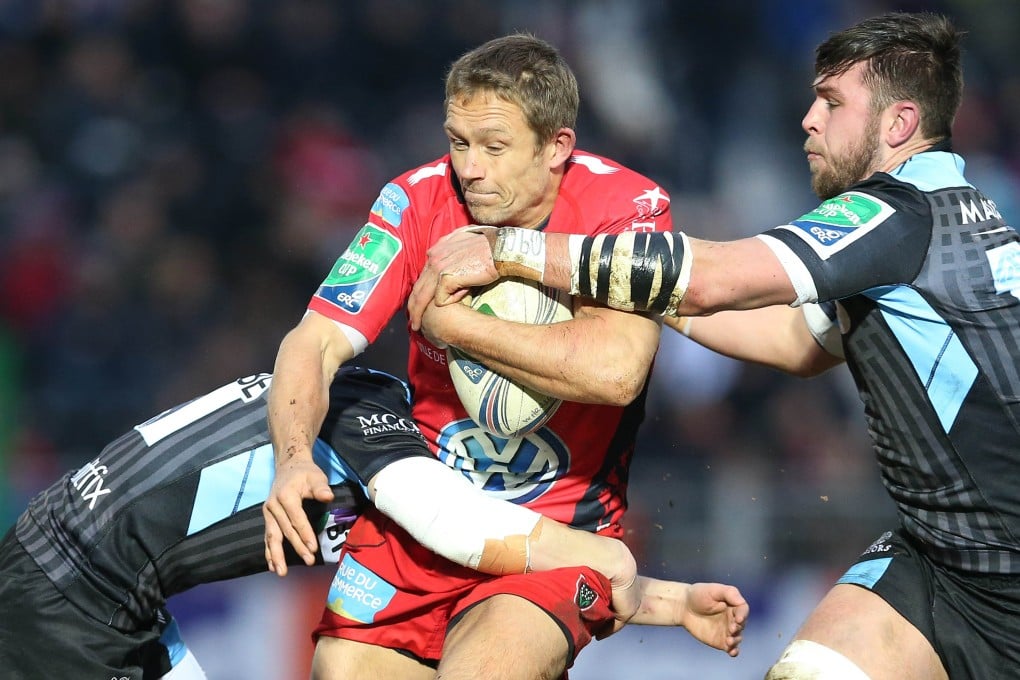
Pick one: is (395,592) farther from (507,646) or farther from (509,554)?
(507,646)

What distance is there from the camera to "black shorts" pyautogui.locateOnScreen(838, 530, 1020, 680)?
393 cm

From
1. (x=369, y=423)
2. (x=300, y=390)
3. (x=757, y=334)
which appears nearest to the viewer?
(x=300, y=390)

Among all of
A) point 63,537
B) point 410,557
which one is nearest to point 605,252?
point 410,557

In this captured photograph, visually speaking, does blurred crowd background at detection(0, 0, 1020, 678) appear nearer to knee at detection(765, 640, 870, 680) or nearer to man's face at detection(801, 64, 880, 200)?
knee at detection(765, 640, 870, 680)

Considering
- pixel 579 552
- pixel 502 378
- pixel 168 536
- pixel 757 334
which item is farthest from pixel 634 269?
pixel 168 536

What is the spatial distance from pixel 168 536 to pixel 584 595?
148 centimetres

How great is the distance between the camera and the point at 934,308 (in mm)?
3848

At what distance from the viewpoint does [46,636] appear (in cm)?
432

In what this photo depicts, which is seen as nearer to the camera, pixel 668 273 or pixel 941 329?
pixel 668 273

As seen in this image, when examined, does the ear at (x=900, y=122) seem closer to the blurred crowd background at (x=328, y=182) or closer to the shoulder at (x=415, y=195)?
the shoulder at (x=415, y=195)

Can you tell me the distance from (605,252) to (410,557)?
1.34 m

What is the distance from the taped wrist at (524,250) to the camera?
3838 mm

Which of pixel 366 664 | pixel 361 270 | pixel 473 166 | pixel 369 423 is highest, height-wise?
pixel 473 166

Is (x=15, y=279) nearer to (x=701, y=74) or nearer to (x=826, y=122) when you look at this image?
(x=701, y=74)
